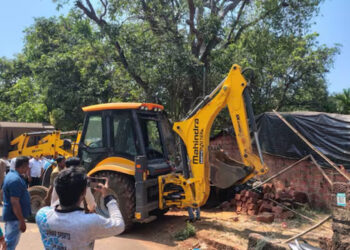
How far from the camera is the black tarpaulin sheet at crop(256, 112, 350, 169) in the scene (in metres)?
7.67

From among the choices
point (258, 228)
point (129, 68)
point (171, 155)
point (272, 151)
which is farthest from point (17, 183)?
point (129, 68)

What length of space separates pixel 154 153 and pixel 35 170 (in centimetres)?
491

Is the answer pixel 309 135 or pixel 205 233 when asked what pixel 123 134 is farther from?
pixel 309 135

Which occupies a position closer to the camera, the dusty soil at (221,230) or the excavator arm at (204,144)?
the dusty soil at (221,230)

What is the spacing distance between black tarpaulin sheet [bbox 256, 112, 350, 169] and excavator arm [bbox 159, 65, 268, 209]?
9.14 ft

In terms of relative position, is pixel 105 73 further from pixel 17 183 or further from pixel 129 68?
pixel 17 183

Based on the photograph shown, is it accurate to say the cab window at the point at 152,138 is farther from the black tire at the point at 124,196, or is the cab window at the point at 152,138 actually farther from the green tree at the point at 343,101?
the green tree at the point at 343,101

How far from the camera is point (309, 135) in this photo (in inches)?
321

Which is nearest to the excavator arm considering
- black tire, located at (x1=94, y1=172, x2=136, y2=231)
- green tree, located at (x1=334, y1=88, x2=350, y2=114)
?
black tire, located at (x1=94, y1=172, x2=136, y2=231)

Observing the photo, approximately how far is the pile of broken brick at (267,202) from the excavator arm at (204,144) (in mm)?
1408

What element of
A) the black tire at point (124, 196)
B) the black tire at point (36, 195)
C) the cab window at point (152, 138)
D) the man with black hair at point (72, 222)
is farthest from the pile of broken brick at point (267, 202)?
the man with black hair at point (72, 222)

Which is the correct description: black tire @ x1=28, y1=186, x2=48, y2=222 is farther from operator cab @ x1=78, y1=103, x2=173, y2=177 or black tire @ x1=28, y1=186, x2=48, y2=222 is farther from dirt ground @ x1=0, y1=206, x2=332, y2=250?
operator cab @ x1=78, y1=103, x2=173, y2=177

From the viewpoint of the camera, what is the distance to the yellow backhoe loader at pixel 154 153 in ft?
19.8

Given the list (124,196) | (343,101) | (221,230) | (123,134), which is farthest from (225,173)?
(343,101)
